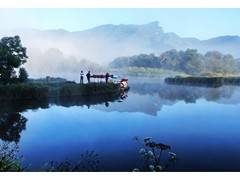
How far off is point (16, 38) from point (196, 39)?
2.86 metres

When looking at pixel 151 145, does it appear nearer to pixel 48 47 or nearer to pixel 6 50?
pixel 48 47

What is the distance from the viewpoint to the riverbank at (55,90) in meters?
7.59

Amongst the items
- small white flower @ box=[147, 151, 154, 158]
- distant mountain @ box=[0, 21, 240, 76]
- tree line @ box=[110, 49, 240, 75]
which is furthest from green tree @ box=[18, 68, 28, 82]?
small white flower @ box=[147, 151, 154, 158]

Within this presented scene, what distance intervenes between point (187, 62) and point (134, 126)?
144 cm

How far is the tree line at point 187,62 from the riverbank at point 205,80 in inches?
4.3

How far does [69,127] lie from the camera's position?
6863 mm

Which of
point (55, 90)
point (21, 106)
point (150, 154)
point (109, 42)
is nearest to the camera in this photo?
point (150, 154)

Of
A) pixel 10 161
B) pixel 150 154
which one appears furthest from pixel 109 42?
pixel 10 161

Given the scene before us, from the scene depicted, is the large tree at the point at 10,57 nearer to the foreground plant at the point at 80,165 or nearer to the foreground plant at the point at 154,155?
the foreground plant at the point at 80,165

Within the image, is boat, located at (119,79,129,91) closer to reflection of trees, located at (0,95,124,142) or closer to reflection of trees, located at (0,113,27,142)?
reflection of trees, located at (0,95,124,142)

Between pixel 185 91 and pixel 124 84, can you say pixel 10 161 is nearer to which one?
pixel 124 84

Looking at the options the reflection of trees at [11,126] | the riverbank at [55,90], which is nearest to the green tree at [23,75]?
the riverbank at [55,90]

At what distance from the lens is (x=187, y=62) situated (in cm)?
724
